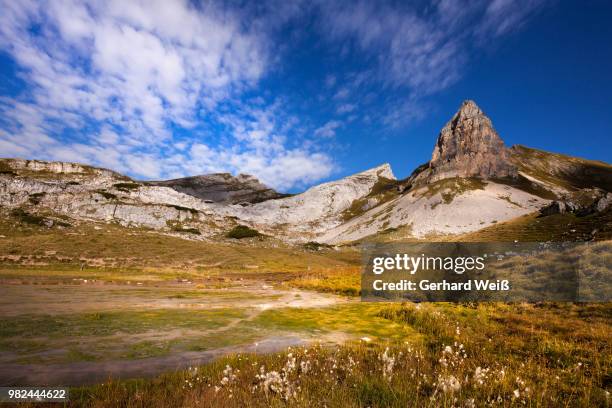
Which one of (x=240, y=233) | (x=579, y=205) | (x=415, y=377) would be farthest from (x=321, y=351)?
(x=240, y=233)

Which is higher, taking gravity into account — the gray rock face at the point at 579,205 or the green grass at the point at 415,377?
the gray rock face at the point at 579,205

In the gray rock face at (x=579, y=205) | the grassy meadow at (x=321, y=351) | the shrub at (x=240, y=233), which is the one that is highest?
the gray rock face at (x=579, y=205)

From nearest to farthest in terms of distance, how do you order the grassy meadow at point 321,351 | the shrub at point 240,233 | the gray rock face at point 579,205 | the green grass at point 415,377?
the green grass at point 415,377 < the grassy meadow at point 321,351 < the gray rock face at point 579,205 < the shrub at point 240,233

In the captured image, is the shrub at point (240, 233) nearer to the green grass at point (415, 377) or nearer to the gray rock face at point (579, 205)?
the gray rock face at point (579, 205)

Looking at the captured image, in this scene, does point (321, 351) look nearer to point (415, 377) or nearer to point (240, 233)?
point (415, 377)

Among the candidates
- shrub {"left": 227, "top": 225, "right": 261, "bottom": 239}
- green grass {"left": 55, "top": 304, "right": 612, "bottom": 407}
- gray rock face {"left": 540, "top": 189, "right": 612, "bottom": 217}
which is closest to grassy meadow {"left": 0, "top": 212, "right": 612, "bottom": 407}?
green grass {"left": 55, "top": 304, "right": 612, "bottom": 407}

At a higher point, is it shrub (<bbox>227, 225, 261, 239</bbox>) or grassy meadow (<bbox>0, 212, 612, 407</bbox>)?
shrub (<bbox>227, 225, 261, 239</bbox>)

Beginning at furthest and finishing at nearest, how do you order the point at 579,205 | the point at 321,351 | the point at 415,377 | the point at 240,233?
the point at 240,233, the point at 579,205, the point at 321,351, the point at 415,377

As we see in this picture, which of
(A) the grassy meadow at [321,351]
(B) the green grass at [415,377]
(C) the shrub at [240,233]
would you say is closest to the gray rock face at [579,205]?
(A) the grassy meadow at [321,351]

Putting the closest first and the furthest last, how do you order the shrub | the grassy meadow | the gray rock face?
the grassy meadow
the gray rock face
the shrub

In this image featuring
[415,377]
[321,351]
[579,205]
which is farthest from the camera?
[579,205]

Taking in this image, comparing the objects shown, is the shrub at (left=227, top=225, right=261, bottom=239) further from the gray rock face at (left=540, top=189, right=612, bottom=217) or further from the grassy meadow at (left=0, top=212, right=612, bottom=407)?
the grassy meadow at (left=0, top=212, right=612, bottom=407)

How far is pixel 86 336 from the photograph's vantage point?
10602 mm

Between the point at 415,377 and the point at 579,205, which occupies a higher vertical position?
the point at 579,205
